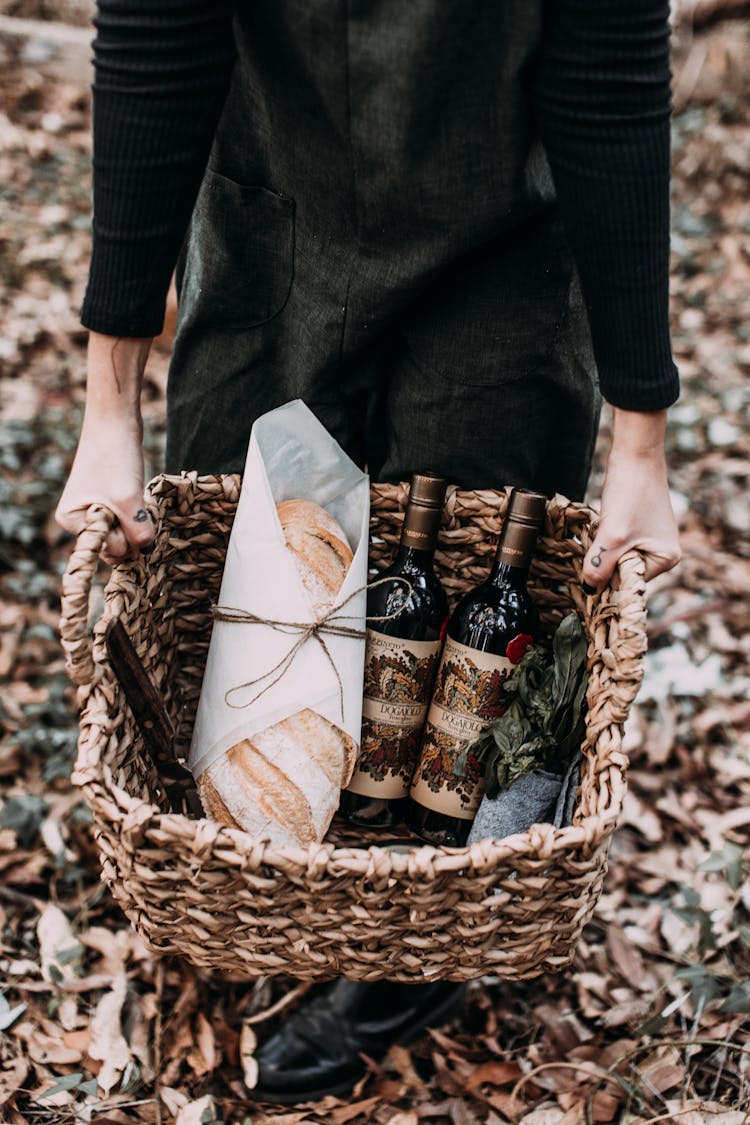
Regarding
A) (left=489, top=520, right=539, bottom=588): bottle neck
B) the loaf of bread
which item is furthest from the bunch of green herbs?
the loaf of bread

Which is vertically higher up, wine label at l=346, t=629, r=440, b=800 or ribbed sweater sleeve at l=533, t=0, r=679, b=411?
ribbed sweater sleeve at l=533, t=0, r=679, b=411

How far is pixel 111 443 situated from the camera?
1474mm

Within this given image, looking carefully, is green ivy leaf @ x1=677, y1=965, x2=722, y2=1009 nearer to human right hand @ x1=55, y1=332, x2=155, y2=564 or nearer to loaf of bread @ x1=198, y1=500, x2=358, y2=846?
loaf of bread @ x1=198, y1=500, x2=358, y2=846

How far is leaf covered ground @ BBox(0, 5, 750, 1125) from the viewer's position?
184 centimetres

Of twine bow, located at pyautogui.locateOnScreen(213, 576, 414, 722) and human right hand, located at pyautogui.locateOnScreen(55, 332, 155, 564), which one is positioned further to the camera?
twine bow, located at pyautogui.locateOnScreen(213, 576, 414, 722)

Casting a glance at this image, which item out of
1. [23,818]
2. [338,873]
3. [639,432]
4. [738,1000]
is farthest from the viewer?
[23,818]

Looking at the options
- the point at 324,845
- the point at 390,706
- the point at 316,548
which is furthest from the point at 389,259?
the point at 324,845

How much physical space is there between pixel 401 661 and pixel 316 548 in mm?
251

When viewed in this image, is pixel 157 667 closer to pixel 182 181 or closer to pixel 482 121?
pixel 182 181

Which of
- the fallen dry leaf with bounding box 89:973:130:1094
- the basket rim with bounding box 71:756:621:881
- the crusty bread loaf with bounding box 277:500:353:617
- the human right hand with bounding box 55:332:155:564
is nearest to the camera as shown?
the basket rim with bounding box 71:756:621:881

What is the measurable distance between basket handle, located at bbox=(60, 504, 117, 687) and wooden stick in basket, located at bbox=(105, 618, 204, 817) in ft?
0.21

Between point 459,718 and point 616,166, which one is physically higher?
point 616,166

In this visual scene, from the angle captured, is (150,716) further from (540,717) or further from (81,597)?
(540,717)

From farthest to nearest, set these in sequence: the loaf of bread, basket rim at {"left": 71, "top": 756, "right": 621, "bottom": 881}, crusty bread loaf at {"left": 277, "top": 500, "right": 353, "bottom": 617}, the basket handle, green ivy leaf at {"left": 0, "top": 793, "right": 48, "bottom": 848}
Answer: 1. green ivy leaf at {"left": 0, "top": 793, "right": 48, "bottom": 848}
2. crusty bread loaf at {"left": 277, "top": 500, "right": 353, "bottom": 617}
3. the loaf of bread
4. the basket handle
5. basket rim at {"left": 71, "top": 756, "right": 621, "bottom": 881}
